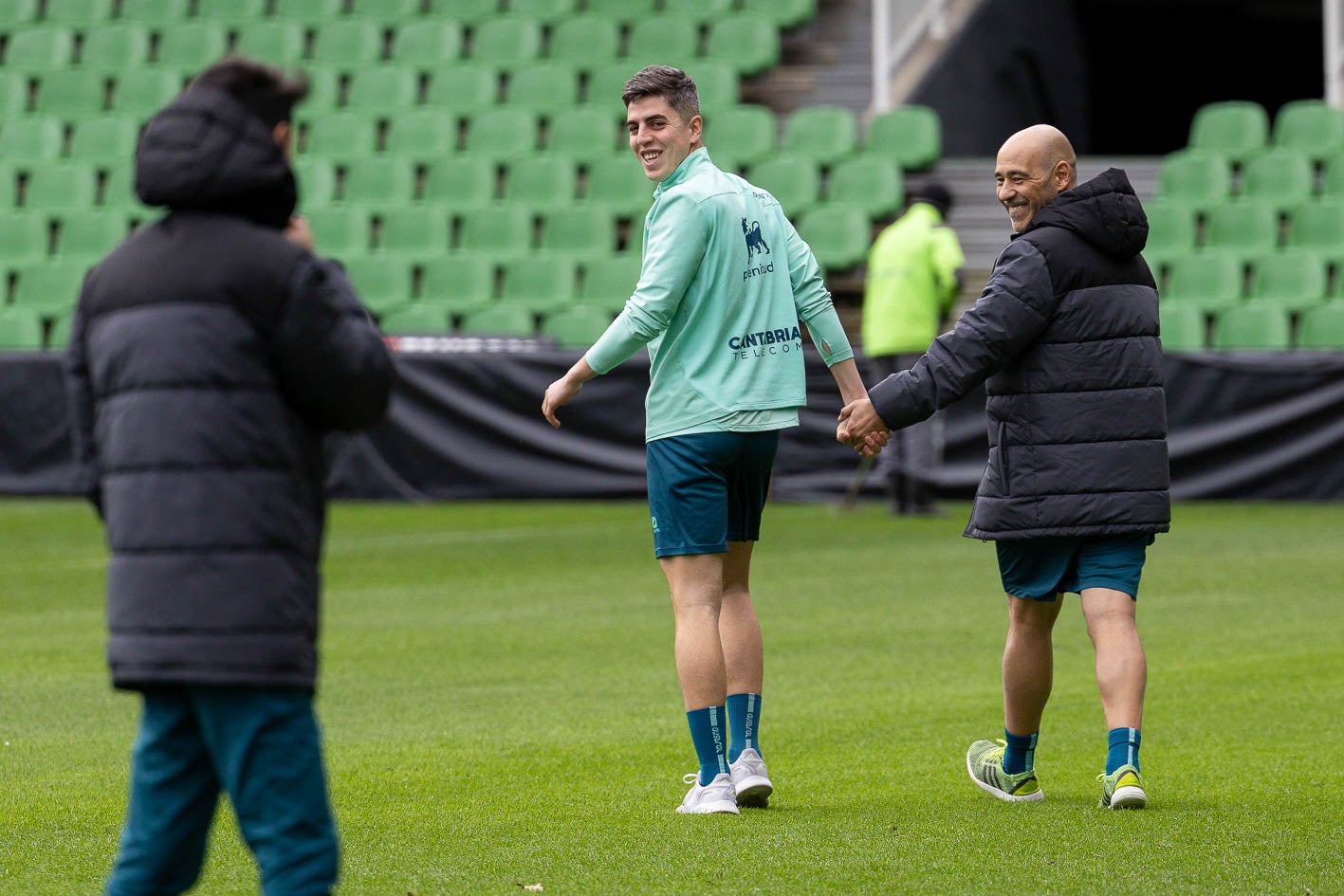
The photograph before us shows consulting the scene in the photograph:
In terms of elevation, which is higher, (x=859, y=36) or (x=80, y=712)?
(x=859, y=36)

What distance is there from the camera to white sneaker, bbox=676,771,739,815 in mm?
4719

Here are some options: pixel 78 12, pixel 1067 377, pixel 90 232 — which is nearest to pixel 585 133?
pixel 90 232

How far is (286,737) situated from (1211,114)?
1564 centimetres

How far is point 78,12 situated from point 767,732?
680 inches

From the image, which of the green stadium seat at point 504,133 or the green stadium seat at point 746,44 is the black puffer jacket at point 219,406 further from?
the green stadium seat at point 746,44

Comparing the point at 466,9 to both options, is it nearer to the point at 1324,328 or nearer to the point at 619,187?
the point at 619,187

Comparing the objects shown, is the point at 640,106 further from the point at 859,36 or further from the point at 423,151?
the point at 859,36

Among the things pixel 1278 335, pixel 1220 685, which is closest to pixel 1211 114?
pixel 1278 335

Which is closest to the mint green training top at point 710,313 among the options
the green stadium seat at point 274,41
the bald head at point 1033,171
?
the bald head at point 1033,171

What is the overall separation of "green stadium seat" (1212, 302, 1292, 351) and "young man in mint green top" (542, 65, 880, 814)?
10.6 metres

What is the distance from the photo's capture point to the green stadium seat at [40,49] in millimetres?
20219

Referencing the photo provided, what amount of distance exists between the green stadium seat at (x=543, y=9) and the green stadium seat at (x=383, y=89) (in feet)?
4.78

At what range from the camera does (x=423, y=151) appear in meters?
18.2

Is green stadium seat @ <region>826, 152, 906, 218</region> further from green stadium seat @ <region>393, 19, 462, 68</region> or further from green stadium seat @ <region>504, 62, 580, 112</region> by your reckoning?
green stadium seat @ <region>393, 19, 462, 68</region>
